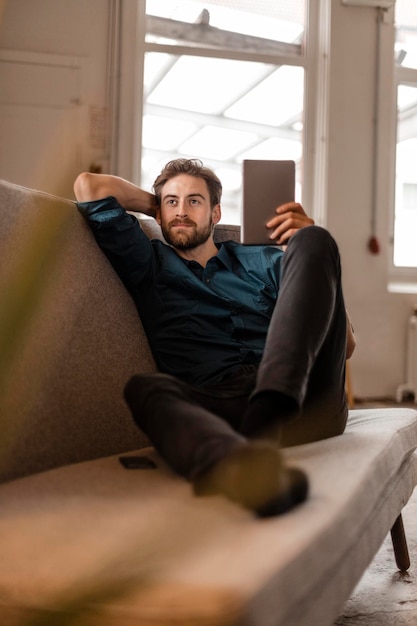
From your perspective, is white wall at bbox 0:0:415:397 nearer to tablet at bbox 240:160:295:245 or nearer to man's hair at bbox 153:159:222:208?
man's hair at bbox 153:159:222:208

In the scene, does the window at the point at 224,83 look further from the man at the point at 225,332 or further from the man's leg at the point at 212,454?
the man's leg at the point at 212,454

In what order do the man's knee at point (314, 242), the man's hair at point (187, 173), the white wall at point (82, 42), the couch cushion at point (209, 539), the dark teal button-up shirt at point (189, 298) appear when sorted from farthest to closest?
1. the white wall at point (82, 42)
2. the man's hair at point (187, 173)
3. the dark teal button-up shirt at point (189, 298)
4. the man's knee at point (314, 242)
5. the couch cushion at point (209, 539)

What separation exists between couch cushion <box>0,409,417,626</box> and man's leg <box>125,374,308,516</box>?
0.02 meters

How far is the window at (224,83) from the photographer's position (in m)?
4.28

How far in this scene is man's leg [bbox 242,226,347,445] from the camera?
97 cm

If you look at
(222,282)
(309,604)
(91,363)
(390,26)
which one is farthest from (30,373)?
(390,26)

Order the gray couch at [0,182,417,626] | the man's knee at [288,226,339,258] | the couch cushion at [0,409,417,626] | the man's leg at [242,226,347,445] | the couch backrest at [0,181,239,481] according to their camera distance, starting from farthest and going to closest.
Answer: the man's knee at [288,226,339,258]
the couch backrest at [0,181,239,481]
the man's leg at [242,226,347,445]
the couch cushion at [0,409,417,626]
the gray couch at [0,182,417,626]

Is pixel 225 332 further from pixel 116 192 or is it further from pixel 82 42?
pixel 82 42

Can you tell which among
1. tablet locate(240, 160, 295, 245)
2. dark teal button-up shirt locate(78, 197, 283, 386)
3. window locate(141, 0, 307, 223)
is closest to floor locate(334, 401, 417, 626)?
dark teal button-up shirt locate(78, 197, 283, 386)

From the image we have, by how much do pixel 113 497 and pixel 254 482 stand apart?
1.06 ft

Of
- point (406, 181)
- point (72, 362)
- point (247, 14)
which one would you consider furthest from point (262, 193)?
point (406, 181)

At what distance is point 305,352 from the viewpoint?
1.03 metres

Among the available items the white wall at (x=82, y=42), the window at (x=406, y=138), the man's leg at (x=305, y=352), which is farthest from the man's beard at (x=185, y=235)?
the window at (x=406, y=138)

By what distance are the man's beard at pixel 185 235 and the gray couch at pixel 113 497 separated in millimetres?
307
